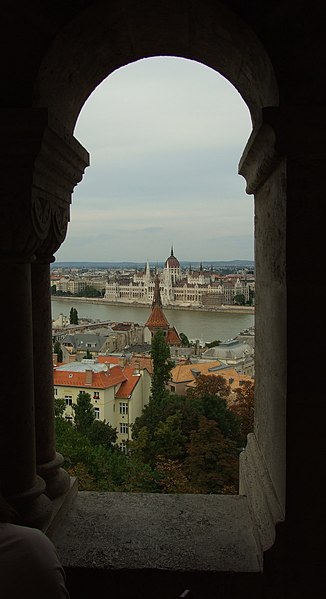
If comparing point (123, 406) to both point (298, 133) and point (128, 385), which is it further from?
point (298, 133)

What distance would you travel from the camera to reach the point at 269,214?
7.41 ft

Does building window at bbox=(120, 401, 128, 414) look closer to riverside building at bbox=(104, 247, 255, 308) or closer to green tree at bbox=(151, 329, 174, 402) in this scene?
green tree at bbox=(151, 329, 174, 402)

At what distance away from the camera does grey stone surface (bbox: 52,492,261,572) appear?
2.12 metres

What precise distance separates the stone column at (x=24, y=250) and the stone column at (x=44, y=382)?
0.19 m

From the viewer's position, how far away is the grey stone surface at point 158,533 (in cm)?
212

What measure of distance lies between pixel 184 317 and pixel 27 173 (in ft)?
163

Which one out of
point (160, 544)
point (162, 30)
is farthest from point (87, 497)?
point (162, 30)

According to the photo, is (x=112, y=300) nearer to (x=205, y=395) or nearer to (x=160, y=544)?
(x=205, y=395)

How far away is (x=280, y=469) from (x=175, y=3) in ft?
6.14

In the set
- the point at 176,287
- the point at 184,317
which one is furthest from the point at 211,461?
the point at 176,287

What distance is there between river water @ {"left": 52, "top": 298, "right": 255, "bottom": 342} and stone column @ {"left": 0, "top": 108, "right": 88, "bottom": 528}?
32744mm

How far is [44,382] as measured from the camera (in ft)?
8.02

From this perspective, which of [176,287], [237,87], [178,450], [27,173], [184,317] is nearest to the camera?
[27,173]

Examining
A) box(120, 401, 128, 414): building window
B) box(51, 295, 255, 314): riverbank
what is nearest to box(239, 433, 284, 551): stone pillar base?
box(120, 401, 128, 414): building window
